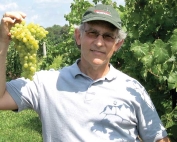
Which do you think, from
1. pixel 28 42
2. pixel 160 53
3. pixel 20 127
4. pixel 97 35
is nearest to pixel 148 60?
pixel 160 53

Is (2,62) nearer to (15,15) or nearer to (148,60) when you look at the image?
(15,15)

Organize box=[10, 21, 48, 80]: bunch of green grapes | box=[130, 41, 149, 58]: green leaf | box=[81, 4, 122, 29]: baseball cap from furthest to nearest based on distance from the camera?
box=[130, 41, 149, 58]: green leaf < box=[81, 4, 122, 29]: baseball cap < box=[10, 21, 48, 80]: bunch of green grapes

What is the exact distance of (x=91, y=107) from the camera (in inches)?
105

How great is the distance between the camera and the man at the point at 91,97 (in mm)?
2656

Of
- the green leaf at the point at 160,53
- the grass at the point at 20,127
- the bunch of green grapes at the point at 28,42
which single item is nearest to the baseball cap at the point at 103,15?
the green leaf at the point at 160,53

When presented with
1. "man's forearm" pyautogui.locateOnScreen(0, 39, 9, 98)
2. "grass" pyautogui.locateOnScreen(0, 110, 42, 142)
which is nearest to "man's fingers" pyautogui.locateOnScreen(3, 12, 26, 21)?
"man's forearm" pyautogui.locateOnScreen(0, 39, 9, 98)

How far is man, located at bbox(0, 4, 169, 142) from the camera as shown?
2656 mm

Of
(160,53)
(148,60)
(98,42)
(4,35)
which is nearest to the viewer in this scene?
(4,35)

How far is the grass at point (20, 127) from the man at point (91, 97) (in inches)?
212

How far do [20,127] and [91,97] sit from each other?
22.8 feet

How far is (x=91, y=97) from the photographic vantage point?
2.69m

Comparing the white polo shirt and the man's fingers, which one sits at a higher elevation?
the man's fingers

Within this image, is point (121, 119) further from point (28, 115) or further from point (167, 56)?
point (28, 115)

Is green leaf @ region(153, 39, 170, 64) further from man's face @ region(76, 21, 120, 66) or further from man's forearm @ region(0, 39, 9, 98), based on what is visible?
man's forearm @ region(0, 39, 9, 98)
